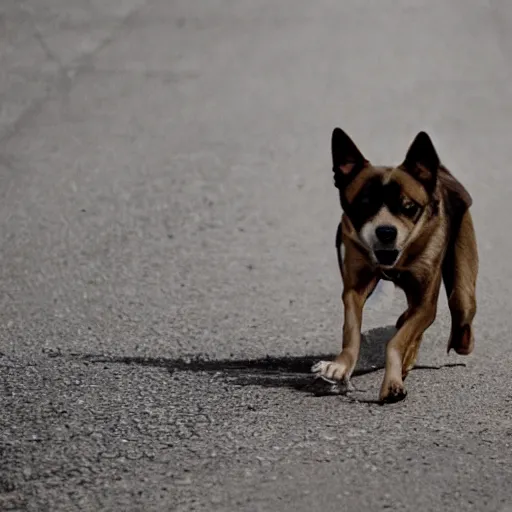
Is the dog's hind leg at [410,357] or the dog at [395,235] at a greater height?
the dog at [395,235]

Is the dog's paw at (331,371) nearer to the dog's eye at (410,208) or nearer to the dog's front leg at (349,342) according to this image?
the dog's front leg at (349,342)

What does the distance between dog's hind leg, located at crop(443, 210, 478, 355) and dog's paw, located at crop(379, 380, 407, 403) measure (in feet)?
1.75

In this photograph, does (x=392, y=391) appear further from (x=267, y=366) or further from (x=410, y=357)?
(x=267, y=366)

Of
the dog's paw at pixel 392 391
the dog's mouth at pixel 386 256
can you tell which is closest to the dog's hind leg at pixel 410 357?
the dog's paw at pixel 392 391

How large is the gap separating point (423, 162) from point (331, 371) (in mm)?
792

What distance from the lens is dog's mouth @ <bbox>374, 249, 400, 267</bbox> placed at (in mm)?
4793

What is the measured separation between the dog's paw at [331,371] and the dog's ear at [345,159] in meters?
0.62

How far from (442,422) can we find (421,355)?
111 centimetres

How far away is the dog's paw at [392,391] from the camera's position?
16.1ft

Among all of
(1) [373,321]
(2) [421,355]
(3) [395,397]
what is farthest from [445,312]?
(3) [395,397]

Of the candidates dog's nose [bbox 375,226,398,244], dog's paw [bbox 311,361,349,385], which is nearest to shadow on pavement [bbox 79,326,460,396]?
dog's paw [bbox 311,361,349,385]

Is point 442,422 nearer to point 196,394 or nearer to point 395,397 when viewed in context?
point 395,397

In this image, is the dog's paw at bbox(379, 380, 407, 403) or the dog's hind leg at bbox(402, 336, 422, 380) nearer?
the dog's paw at bbox(379, 380, 407, 403)

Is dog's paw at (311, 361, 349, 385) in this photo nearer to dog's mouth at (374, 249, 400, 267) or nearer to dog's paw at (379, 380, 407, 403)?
dog's paw at (379, 380, 407, 403)
